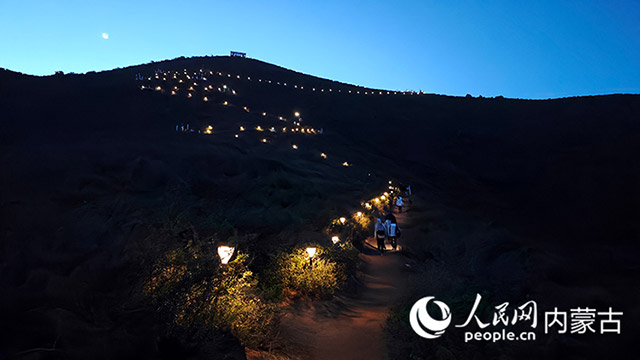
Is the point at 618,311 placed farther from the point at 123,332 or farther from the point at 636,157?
the point at 636,157

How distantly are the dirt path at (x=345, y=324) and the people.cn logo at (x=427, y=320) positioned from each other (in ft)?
3.68

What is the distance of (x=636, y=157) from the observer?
862cm

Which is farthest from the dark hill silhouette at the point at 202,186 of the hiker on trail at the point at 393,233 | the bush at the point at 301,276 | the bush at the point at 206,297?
the hiker on trail at the point at 393,233

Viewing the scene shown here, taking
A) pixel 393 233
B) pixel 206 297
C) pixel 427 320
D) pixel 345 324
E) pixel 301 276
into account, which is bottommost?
pixel 345 324

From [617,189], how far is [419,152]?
3489 cm

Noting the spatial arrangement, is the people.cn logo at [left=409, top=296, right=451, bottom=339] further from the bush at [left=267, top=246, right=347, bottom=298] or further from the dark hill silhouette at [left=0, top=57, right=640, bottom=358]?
the bush at [left=267, top=246, right=347, bottom=298]

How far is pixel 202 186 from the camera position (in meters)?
12.9

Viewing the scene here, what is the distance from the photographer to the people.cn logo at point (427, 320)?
5.50m

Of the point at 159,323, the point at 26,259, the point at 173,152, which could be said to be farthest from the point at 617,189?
the point at 173,152

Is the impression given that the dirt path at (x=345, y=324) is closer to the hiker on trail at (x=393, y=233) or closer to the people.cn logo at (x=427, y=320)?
the people.cn logo at (x=427, y=320)

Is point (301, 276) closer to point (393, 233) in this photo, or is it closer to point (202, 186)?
point (202, 186)

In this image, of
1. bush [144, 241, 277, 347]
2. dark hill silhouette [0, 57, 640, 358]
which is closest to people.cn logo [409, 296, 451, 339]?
dark hill silhouette [0, 57, 640, 358]

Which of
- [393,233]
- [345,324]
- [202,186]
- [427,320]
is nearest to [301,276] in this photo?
[345,324]

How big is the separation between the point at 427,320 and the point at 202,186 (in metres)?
10.2
